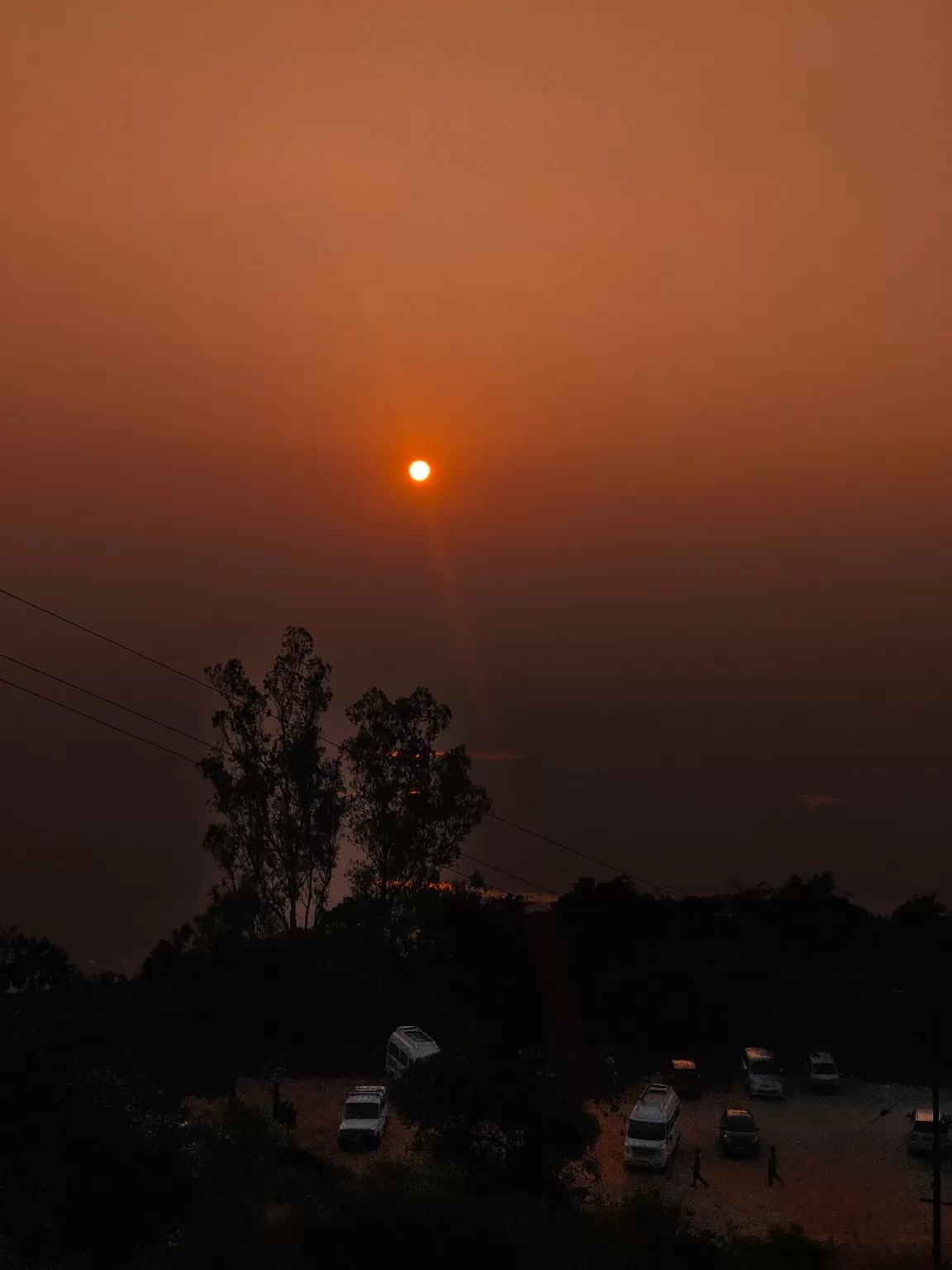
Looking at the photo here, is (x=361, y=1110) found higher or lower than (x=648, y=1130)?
lower

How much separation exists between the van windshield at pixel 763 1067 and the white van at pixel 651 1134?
40.3 feet

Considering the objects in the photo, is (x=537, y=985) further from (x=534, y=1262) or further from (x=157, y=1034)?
(x=534, y=1262)

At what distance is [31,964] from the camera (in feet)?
220

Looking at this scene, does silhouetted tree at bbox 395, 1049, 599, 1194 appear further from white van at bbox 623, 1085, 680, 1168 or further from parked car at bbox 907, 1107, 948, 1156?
parked car at bbox 907, 1107, 948, 1156

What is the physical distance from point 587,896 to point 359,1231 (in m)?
63.6

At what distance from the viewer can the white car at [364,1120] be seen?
42344mm

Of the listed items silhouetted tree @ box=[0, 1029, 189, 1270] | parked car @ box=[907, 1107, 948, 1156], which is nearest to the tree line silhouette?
silhouetted tree @ box=[0, 1029, 189, 1270]

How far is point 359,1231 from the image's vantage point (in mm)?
27984

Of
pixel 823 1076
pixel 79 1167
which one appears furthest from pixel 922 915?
pixel 79 1167

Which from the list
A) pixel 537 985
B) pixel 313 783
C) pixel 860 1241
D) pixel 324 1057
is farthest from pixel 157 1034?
pixel 860 1241

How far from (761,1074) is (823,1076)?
2.83m

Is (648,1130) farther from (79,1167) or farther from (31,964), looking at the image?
(31,964)

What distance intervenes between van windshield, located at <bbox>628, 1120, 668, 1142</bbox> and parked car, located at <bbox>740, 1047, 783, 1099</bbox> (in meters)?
13.3

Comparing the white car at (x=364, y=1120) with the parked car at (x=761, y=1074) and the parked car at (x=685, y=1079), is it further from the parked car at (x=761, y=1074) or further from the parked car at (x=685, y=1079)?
the parked car at (x=761, y=1074)
